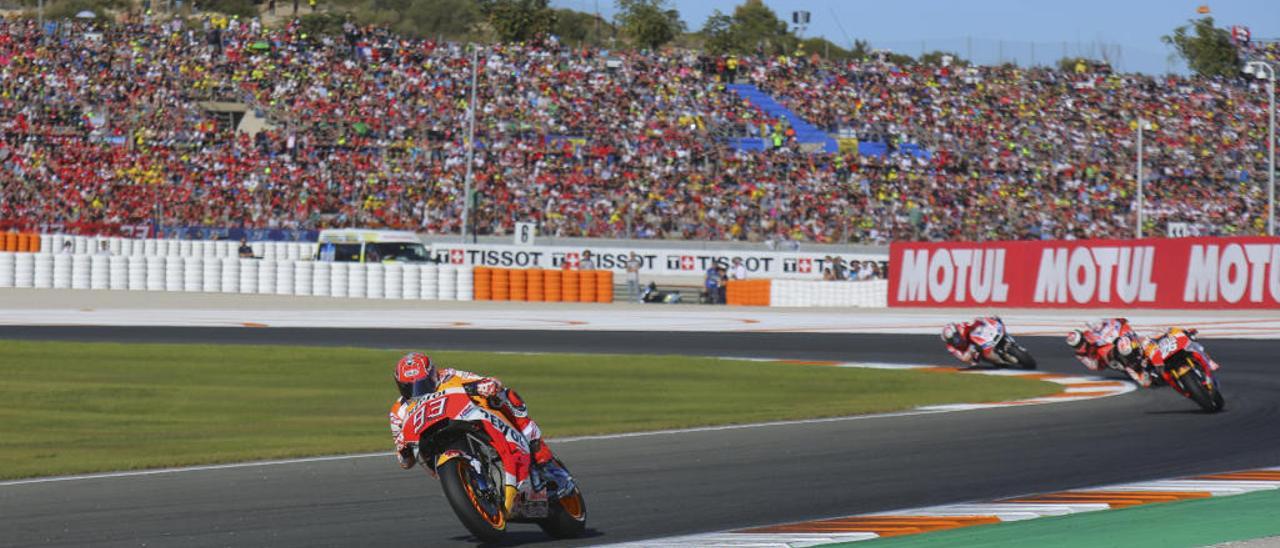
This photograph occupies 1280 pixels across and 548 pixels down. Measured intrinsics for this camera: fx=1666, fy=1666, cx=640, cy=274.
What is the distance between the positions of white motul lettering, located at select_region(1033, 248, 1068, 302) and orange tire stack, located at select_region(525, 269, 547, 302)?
11863 mm

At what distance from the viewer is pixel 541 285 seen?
4012cm

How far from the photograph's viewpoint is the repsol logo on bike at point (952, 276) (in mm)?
35312

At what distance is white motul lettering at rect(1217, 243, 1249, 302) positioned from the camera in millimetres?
32250

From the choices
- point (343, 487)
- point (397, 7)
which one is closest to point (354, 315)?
point (343, 487)

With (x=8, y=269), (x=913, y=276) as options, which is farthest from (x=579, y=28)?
(x=913, y=276)

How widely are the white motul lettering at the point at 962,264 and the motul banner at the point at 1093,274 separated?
0.02 m

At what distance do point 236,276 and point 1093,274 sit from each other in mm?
21328

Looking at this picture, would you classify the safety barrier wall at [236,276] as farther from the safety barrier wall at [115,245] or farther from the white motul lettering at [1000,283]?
the white motul lettering at [1000,283]

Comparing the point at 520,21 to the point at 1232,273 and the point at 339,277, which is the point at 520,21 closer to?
the point at 339,277

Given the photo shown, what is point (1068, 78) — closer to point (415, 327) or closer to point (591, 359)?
point (415, 327)

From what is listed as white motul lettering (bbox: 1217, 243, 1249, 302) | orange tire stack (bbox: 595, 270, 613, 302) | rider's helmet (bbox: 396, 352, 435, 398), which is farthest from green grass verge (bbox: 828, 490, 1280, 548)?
orange tire stack (bbox: 595, 270, 613, 302)

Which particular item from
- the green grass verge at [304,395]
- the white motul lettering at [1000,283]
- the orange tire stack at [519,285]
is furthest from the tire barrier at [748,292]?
the green grass verge at [304,395]

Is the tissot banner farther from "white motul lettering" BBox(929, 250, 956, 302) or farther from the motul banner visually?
"white motul lettering" BBox(929, 250, 956, 302)

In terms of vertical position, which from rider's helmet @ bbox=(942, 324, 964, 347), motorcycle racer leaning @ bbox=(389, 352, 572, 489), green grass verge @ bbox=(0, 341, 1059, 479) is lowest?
green grass verge @ bbox=(0, 341, 1059, 479)
